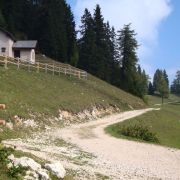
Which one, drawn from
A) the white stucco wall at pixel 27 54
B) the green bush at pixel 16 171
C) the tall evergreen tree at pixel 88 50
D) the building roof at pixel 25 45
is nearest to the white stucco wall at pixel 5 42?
the building roof at pixel 25 45

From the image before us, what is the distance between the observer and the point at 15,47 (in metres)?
75.1

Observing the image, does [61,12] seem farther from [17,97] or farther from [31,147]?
[31,147]

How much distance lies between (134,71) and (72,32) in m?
19.0

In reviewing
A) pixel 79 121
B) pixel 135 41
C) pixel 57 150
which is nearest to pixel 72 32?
pixel 135 41

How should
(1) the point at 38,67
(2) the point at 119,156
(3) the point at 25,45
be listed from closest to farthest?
(2) the point at 119,156 < (1) the point at 38,67 < (3) the point at 25,45

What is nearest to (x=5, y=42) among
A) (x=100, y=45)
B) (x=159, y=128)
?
(x=100, y=45)

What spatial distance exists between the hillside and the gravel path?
10.4 feet

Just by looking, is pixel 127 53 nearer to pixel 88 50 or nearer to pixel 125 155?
pixel 88 50

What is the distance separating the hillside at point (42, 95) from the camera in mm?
34594

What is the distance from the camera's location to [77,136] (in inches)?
1244

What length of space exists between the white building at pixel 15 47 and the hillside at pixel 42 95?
1439 centimetres

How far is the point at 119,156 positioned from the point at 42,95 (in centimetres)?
1939

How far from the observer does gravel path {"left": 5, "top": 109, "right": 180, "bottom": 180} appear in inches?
773

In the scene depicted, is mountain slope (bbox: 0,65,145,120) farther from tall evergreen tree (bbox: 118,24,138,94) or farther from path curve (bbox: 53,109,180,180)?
tall evergreen tree (bbox: 118,24,138,94)
